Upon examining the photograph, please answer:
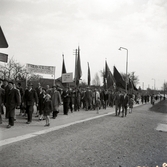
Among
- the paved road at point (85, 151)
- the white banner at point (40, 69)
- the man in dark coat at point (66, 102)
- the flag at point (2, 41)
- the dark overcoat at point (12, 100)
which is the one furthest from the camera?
the white banner at point (40, 69)

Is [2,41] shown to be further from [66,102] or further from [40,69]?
[40,69]

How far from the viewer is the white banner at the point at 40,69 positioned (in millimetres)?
16391

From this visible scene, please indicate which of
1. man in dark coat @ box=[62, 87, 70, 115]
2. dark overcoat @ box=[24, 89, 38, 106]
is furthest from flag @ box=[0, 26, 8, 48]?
man in dark coat @ box=[62, 87, 70, 115]

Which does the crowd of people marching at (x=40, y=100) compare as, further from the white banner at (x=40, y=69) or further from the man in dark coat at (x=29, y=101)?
the white banner at (x=40, y=69)

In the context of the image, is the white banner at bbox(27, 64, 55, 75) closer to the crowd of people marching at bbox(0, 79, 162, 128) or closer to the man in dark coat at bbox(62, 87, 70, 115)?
the crowd of people marching at bbox(0, 79, 162, 128)

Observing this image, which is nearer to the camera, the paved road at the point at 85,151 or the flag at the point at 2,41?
the flag at the point at 2,41

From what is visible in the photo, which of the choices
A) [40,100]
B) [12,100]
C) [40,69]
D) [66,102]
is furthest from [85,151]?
[40,69]

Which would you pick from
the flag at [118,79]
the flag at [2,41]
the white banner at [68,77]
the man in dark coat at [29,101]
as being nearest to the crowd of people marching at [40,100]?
the man in dark coat at [29,101]

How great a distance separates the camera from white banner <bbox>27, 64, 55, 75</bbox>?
1639cm

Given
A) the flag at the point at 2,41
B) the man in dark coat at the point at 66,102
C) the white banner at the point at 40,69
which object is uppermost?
the white banner at the point at 40,69

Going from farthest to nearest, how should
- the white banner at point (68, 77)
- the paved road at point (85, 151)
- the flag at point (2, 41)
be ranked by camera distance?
the white banner at point (68, 77) → the paved road at point (85, 151) → the flag at point (2, 41)

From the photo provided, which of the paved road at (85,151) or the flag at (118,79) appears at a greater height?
the flag at (118,79)

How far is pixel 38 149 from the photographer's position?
6055 mm

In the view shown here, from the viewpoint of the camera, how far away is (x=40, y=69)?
55.2ft
